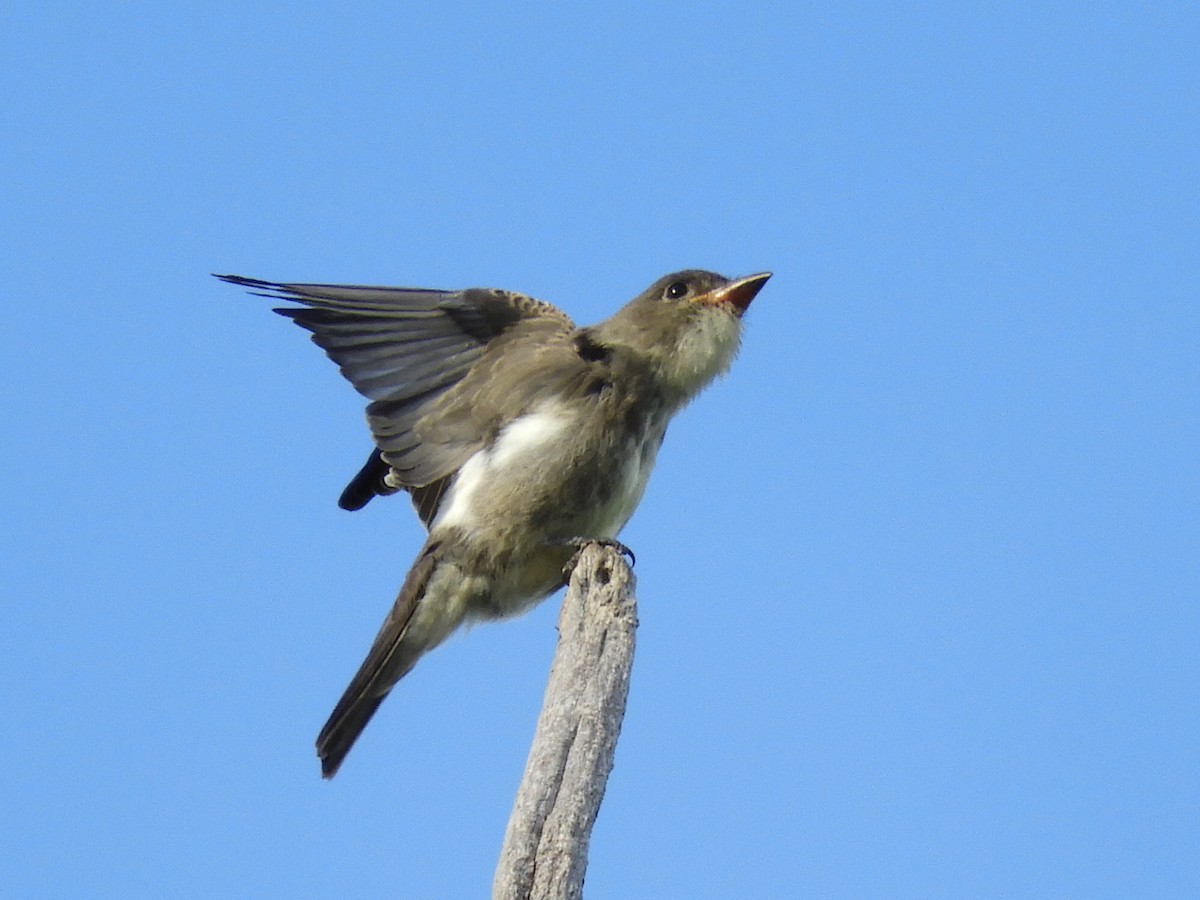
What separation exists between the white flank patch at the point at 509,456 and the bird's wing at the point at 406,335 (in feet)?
1.47

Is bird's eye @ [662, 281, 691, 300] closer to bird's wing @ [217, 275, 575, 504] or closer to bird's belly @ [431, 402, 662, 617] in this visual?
bird's wing @ [217, 275, 575, 504]

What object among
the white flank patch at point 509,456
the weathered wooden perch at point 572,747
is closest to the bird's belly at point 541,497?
the white flank patch at point 509,456

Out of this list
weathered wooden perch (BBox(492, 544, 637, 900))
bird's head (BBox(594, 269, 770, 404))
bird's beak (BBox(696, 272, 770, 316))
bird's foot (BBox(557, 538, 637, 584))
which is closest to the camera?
weathered wooden perch (BBox(492, 544, 637, 900))

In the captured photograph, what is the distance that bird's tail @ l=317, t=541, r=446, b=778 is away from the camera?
728cm

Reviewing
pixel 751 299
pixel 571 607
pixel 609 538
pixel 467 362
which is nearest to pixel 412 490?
pixel 467 362

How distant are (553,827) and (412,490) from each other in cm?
383

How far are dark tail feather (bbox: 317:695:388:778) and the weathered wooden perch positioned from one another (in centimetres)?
197

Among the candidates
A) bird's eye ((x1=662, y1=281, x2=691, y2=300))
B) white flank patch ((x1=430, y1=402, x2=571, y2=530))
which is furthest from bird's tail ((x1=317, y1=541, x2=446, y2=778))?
bird's eye ((x1=662, y1=281, x2=691, y2=300))

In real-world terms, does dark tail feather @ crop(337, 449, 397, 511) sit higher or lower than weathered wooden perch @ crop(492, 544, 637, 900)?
higher

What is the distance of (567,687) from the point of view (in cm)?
520

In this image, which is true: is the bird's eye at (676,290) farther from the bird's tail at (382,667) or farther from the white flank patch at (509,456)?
the bird's tail at (382,667)

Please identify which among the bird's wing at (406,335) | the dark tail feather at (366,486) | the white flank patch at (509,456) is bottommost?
the white flank patch at (509,456)

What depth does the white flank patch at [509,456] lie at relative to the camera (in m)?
7.61

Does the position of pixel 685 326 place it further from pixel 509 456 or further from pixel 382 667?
pixel 382 667
